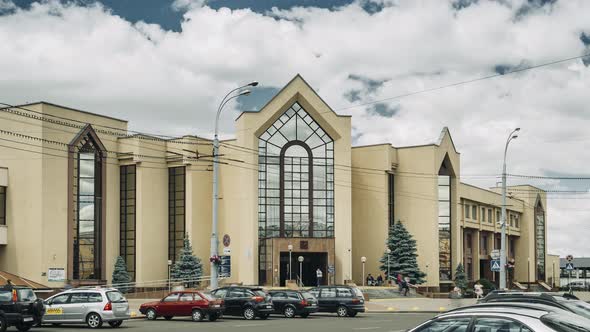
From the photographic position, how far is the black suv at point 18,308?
81.1ft

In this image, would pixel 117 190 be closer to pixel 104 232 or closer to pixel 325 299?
pixel 104 232

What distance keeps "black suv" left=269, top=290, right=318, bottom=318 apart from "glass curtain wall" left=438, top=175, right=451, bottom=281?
40.4 meters

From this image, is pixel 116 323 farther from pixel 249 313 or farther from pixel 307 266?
pixel 307 266

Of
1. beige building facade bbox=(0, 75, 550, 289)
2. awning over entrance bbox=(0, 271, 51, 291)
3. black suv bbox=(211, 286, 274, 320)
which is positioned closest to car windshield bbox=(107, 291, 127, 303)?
black suv bbox=(211, 286, 274, 320)

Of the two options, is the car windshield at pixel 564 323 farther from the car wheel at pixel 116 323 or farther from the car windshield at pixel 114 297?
the car wheel at pixel 116 323

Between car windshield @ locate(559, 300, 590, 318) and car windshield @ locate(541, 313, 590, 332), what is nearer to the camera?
car windshield @ locate(541, 313, 590, 332)

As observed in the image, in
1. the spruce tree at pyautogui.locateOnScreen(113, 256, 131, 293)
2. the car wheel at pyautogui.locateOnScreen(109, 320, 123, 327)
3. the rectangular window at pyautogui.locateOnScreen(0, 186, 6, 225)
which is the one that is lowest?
the spruce tree at pyautogui.locateOnScreen(113, 256, 131, 293)

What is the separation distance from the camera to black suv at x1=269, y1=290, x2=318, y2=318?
123ft

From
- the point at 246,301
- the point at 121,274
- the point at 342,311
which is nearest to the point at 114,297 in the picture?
the point at 246,301

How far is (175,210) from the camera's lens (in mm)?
71000

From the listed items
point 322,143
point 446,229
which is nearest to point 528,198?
point 446,229

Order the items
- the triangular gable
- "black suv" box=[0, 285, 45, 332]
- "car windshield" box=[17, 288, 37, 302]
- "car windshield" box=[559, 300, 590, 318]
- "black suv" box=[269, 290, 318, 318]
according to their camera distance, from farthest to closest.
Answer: the triangular gable, "black suv" box=[269, 290, 318, 318], "car windshield" box=[17, 288, 37, 302], "black suv" box=[0, 285, 45, 332], "car windshield" box=[559, 300, 590, 318]

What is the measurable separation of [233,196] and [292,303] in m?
32.5

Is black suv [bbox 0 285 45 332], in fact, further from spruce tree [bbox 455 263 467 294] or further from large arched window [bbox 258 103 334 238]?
spruce tree [bbox 455 263 467 294]
